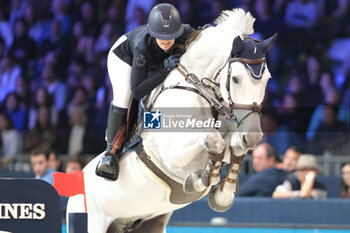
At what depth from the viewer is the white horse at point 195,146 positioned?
519 cm

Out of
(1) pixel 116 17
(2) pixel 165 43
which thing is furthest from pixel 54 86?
(2) pixel 165 43

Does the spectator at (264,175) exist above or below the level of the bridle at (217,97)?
below

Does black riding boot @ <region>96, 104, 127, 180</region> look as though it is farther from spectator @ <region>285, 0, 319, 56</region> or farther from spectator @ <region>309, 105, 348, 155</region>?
spectator @ <region>285, 0, 319, 56</region>

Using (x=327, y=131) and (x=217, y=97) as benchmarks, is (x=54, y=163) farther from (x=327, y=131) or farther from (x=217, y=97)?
(x=217, y=97)

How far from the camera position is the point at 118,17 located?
37.4ft

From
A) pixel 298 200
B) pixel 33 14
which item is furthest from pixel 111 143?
pixel 33 14

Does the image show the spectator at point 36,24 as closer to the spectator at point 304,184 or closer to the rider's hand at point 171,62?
the spectator at point 304,184

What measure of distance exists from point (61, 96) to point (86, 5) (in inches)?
70.8

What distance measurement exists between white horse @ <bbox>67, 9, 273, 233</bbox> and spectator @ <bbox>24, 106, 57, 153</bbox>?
12.3 ft

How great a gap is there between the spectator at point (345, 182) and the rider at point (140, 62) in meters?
2.67

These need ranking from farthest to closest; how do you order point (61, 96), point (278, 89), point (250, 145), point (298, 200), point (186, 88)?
point (61, 96), point (278, 89), point (298, 200), point (186, 88), point (250, 145)

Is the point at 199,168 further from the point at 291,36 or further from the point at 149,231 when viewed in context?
the point at 291,36

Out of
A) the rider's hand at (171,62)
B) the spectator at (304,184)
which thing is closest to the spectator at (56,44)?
the spectator at (304,184)

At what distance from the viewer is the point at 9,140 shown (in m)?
9.88
